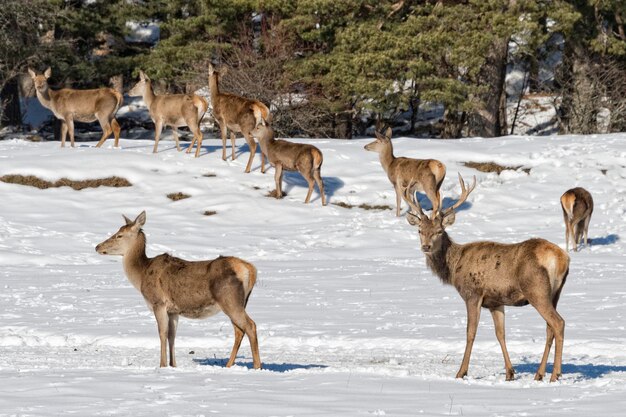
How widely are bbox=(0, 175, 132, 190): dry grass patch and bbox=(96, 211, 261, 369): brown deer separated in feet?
41.5

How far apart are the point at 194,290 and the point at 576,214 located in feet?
35.3

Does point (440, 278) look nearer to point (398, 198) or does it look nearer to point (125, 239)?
point (125, 239)

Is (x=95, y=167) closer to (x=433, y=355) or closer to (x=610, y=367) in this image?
(x=433, y=355)

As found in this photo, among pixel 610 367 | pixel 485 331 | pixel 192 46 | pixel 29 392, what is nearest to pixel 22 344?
pixel 29 392

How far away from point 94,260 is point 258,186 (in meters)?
5.66

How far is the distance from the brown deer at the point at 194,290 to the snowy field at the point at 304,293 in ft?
1.26

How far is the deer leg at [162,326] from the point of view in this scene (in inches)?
412

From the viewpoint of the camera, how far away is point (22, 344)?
12.4m

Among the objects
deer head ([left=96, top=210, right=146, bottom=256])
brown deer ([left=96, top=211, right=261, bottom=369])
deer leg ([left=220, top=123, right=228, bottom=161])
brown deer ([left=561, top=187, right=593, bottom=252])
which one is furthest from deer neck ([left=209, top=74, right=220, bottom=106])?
brown deer ([left=96, top=211, right=261, bottom=369])

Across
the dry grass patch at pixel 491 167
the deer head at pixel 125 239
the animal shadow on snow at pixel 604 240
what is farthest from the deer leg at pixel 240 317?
the dry grass patch at pixel 491 167

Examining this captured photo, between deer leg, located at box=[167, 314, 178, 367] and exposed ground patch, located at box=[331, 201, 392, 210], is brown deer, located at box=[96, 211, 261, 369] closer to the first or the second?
deer leg, located at box=[167, 314, 178, 367]

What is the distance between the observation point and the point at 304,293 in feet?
51.5

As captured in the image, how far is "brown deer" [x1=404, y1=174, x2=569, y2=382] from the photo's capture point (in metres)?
9.95

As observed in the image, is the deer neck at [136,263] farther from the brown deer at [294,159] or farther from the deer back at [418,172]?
the brown deer at [294,159]
